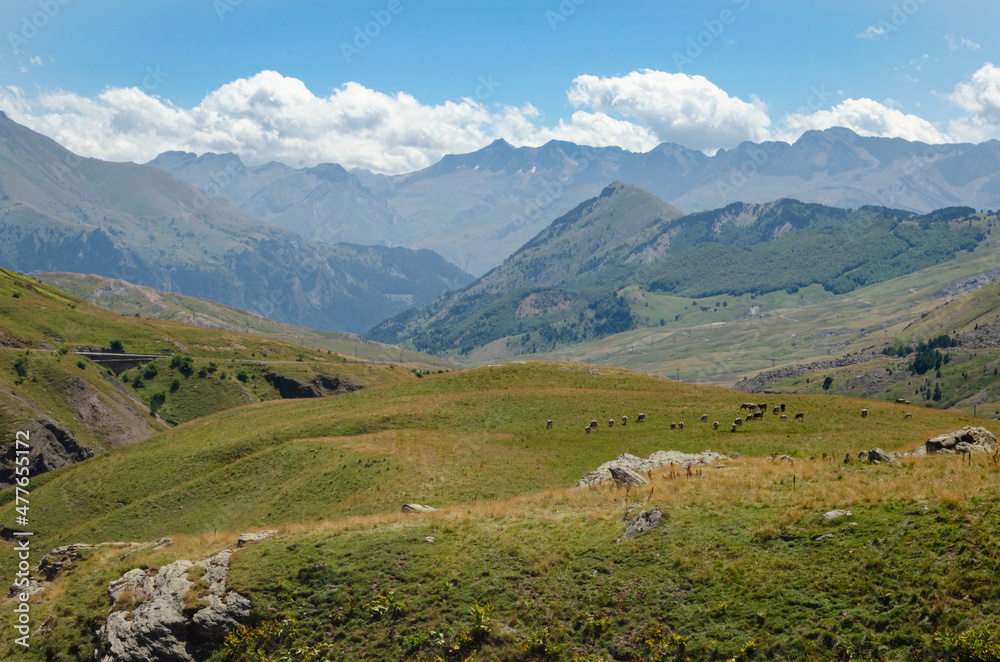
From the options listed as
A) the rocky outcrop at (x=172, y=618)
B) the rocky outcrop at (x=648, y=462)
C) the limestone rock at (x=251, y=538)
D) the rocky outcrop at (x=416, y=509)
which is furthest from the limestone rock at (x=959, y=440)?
the rocky outcrop at (x=172, y=618)

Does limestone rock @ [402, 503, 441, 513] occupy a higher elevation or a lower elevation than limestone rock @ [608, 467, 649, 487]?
higher

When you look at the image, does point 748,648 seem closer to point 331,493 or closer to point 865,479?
point 865,479

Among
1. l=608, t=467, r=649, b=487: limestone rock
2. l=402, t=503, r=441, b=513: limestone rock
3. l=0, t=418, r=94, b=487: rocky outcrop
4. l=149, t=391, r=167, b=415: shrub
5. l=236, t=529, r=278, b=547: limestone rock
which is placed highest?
l=149, t=391, r=167, b=415: shrub

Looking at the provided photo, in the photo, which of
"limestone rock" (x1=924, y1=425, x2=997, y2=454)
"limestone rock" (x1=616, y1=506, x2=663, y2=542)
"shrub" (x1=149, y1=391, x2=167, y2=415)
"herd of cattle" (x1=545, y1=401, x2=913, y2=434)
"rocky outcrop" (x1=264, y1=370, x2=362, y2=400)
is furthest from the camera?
"rocky outcrop" (x1=264, y1=370, x2=362, y2=400)

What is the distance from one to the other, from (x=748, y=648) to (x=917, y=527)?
359 inches

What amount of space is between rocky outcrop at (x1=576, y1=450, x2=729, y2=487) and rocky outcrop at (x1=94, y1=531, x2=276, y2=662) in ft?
82.9

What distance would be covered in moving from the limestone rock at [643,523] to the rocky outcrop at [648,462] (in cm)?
1303

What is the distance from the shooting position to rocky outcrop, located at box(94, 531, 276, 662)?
2805 cm

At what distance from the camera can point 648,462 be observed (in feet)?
169

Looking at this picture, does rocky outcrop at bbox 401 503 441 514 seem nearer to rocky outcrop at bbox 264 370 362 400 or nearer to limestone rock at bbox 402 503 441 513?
limestone rock at bbox 402 503 441 513

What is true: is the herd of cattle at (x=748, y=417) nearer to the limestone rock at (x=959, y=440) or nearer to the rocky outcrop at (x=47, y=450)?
the limestone rock at (x=959, y=440)

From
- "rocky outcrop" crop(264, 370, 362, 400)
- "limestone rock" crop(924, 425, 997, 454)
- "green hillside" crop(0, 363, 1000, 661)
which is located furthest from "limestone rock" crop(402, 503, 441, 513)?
"rocky outcrop" crop(264, 370, 362, 400)

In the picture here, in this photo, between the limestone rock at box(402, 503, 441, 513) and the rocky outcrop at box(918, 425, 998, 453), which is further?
the limestone rock at box(402, 503, 441, 513)

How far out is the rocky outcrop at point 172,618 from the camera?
2805 centimetres
